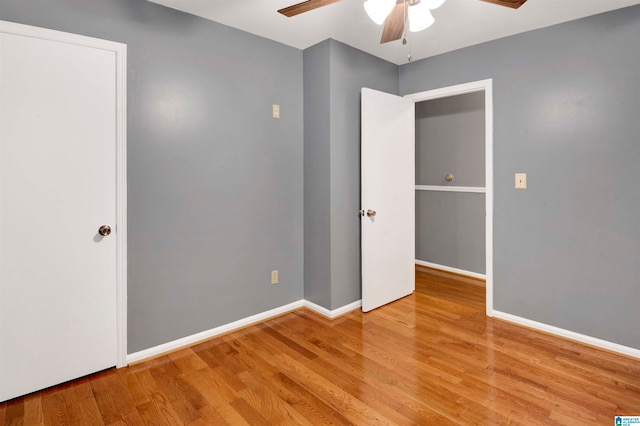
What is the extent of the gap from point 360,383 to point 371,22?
2523 mm

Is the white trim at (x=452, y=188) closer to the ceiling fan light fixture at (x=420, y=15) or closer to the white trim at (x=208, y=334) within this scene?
the white trim at (x=208, y=334)

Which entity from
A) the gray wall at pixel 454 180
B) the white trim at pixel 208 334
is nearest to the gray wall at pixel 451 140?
the gray wall at pixel 454 180

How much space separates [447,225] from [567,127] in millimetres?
2069

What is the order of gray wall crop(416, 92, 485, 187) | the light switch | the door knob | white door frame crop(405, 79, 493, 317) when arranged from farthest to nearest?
gray wall crop(416, 92, 485, 187)
white door frame crop(405, 79, 493, 317)
the light switch
the door knob

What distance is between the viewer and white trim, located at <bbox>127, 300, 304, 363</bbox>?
2.47 m

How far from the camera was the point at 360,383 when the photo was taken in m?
2.19

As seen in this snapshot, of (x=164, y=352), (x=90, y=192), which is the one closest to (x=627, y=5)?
(x=90, y=192)

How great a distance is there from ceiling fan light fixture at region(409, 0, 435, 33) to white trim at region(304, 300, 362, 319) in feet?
7.48

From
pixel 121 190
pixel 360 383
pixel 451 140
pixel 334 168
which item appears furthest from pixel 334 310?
pixel 451 140

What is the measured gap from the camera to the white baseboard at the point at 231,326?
8.15 ft

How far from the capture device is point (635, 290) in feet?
8.20

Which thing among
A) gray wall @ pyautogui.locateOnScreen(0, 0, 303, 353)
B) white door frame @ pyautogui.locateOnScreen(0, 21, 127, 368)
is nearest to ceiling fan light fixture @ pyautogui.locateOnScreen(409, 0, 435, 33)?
gray wall @ pyautogui.locateOnScreen(0, 0, 303, 353)

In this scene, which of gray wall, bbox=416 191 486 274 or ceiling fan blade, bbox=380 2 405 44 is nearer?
ceiling fan blade, bbox=380 2 405 44

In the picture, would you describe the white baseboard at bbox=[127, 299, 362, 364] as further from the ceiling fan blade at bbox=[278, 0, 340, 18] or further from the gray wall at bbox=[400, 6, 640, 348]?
the ceiling fan blade at bbox=[278, 0, 340, 18]
